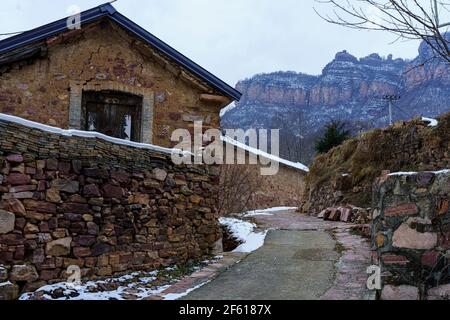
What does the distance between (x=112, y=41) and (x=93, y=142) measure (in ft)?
10.2

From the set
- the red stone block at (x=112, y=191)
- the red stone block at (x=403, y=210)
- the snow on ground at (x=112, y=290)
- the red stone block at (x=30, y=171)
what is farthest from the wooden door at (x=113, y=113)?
the red stone block at (x=403, y=210)

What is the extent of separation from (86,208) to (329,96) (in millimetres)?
66776

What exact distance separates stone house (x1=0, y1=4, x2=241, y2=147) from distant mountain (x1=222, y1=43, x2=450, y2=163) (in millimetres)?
31606

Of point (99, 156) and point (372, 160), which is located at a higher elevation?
point (372, 160)

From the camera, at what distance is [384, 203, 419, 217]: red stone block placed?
3.97 m

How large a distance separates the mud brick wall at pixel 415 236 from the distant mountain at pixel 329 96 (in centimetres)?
3553

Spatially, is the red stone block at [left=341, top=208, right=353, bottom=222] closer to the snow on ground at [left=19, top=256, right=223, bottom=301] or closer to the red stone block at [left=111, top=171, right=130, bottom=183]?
the snow on ground at [left=19, top=256, right=223, bottom=301]

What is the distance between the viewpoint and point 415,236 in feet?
12.9

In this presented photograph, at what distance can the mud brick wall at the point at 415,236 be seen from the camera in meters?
3.82

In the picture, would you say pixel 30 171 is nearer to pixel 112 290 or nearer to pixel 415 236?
pixel 112 290

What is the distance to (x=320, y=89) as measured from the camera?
71000mm

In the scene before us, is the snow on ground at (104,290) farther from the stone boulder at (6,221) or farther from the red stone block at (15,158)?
the red stone block at (15,158)

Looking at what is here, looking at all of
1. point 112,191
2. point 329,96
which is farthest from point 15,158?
point 329,96

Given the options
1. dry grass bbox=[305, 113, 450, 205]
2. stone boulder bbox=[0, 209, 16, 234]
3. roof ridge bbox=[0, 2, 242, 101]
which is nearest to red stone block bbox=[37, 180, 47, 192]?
stone boulder bbox=[0, 209, 16, 234]
